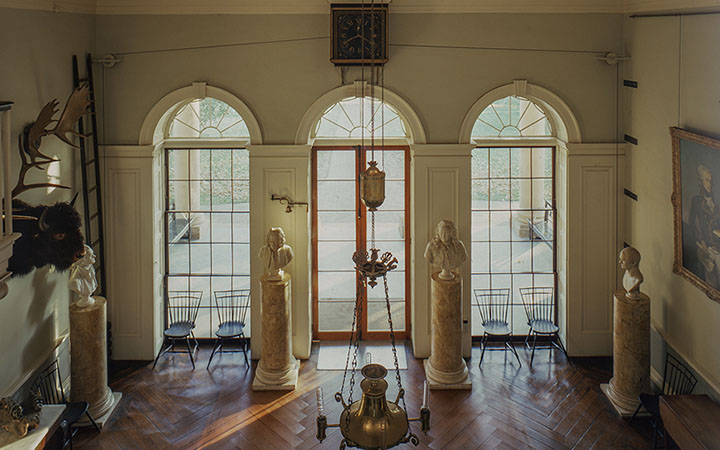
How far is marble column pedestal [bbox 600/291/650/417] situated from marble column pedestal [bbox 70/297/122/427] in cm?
553

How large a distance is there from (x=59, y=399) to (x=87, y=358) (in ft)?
2.09

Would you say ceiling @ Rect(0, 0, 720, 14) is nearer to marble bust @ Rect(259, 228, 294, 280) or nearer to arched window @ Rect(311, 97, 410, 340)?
arched window @ Rect(311, 97, 410, 340)

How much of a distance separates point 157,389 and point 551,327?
478 cm

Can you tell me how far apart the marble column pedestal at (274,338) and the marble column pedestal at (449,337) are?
172cm

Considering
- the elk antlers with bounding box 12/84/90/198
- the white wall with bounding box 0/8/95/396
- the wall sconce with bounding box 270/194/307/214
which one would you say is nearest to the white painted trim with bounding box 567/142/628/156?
the wall sconce with bounding box 270/194/307/214

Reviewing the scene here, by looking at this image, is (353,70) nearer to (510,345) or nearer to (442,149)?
(442,149)

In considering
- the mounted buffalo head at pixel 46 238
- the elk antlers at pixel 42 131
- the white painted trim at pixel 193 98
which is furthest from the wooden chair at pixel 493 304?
the elk antlers at pixel 42 131

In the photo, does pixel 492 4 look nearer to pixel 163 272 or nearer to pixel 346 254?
pixel 346 254

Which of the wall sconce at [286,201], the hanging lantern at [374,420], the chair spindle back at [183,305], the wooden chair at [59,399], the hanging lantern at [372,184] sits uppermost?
the hanging lantern at [372,184]

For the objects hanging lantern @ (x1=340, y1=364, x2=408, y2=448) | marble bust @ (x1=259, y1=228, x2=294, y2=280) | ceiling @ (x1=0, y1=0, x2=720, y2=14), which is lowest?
hanging lantern @ (x1=340, y1=364, x2=408, y2=448)

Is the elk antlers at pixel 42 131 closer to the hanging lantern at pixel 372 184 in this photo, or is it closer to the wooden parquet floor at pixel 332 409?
the wooden parquet floor at pixel 332 409

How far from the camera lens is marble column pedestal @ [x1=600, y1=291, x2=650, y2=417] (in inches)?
315

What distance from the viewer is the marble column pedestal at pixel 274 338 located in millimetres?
8797

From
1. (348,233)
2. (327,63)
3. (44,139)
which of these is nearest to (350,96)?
(327,63)
